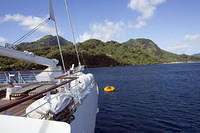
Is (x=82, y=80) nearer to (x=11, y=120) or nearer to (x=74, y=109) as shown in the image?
(x=74, y=109)

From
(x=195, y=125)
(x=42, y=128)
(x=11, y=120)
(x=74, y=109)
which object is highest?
(x=11, y=120)

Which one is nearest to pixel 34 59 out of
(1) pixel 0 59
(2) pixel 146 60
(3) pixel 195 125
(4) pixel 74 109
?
(4) pixel 74 109

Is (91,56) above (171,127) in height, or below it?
above

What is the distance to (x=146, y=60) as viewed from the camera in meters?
158

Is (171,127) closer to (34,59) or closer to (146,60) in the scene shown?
(34,59)

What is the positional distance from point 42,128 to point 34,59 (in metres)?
9.45

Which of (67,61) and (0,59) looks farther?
(67,61)

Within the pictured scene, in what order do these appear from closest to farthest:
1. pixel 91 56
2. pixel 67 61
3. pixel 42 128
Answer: pixel 42 128 → pixel 67 61 → pixel 91 56

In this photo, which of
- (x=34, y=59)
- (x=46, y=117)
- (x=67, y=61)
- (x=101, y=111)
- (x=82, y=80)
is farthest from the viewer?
(x=67, y=61)

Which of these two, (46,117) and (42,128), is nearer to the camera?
(42,128)

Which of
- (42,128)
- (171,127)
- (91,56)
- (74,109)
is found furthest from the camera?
(91,56)

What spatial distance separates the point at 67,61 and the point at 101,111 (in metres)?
112

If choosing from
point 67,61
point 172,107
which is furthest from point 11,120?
point 67,61

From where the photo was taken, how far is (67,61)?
119m
